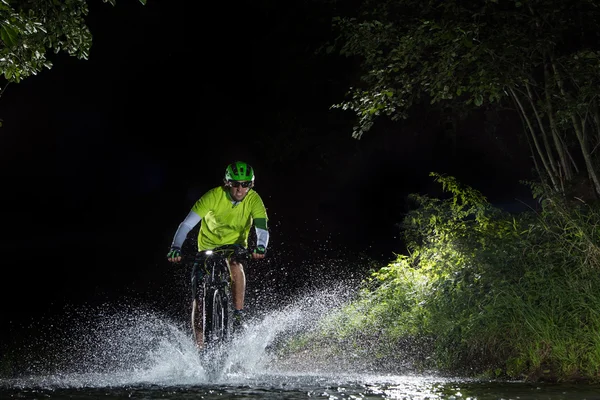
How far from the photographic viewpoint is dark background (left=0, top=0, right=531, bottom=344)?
21531mm

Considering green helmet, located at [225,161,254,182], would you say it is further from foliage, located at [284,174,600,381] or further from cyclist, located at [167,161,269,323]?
foliage, located at [284,174,600,381]

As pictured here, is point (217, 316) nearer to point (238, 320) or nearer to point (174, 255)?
point (238, 320)

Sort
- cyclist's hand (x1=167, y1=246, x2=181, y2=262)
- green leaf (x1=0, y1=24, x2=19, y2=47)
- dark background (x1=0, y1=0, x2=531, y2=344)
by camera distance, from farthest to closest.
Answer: dark background (x1=0, y1=0, x2=531, y2=344)
cyclist's hand (x1=167, y1=246, x2=181, y2=262)
green leaf (x1=0, y1=24, x2=19, y2=47)

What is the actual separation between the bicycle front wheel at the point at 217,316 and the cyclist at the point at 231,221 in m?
0.20

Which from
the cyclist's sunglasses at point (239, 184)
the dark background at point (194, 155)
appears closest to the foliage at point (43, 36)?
the cyclist's sunglasses at point (239, 184)

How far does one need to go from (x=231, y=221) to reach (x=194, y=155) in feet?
69.0

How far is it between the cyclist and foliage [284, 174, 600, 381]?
2302 millimetres

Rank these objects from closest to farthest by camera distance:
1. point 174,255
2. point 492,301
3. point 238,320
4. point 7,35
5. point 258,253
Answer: point 7,35 < point 174,255 < point 258,253 < point 238,320 < point 492,301

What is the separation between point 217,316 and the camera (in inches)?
392

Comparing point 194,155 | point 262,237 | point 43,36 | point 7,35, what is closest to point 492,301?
point 262,237

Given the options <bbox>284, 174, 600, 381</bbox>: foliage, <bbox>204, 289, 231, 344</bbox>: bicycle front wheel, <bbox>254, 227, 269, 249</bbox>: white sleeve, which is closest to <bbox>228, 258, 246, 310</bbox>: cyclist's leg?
<bbox>204, 289, 231, 344</bbox>: bicycle front wheel

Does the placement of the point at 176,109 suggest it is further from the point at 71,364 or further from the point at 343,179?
the point at 71,364

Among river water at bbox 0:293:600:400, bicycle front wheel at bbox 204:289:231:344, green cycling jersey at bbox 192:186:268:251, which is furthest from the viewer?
green cycling jersey at bbox 192:186:268:251

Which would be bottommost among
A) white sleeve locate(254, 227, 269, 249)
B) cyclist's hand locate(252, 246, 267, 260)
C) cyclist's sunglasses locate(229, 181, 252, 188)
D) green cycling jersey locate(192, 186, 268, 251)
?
cyclist's hand locate(252, 246, 267, 260)
